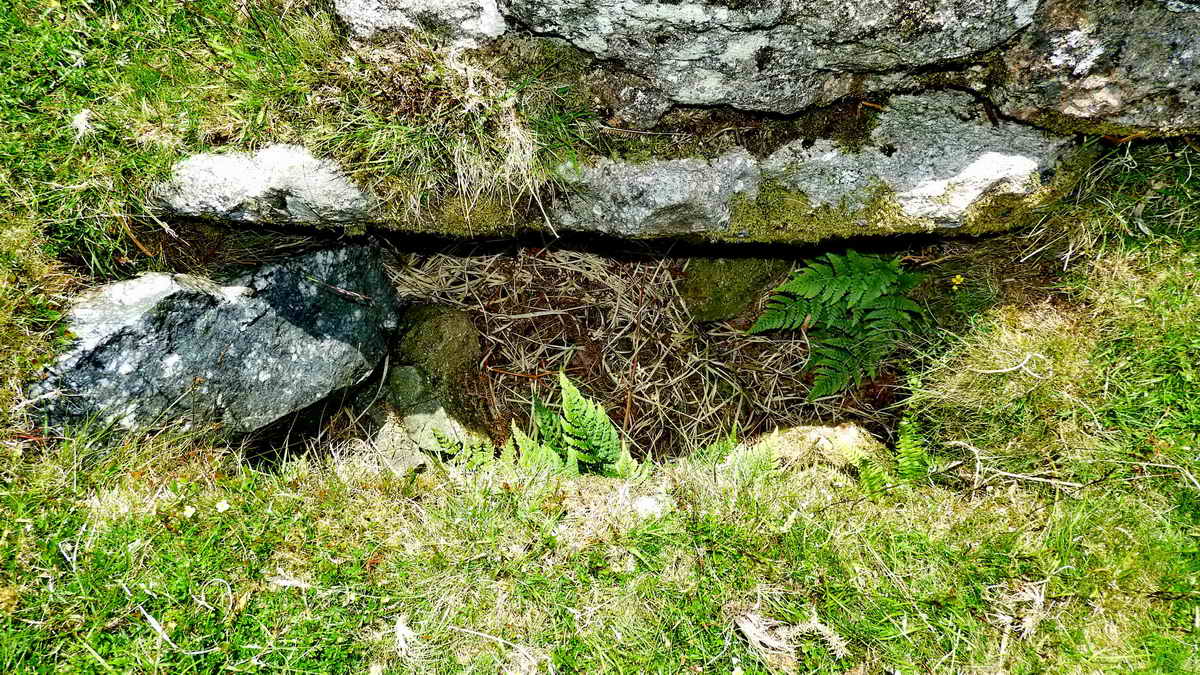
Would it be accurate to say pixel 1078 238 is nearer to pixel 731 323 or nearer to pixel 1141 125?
pixel 1141 125

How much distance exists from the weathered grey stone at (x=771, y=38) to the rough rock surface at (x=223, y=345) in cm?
182

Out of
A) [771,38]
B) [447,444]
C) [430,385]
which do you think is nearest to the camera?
[771,38]

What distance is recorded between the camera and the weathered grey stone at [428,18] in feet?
9.46

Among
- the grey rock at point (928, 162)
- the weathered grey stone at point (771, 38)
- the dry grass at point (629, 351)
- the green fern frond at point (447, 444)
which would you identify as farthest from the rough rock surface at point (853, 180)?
the green fern frond at point (447, 444)

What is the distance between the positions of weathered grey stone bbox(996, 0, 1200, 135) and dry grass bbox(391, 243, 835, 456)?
1818 mm

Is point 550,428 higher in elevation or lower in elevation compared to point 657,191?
lower

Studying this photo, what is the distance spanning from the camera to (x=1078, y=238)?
11.7ft

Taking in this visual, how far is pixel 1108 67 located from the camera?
113 inches

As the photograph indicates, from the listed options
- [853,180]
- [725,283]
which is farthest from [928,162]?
[725,283]

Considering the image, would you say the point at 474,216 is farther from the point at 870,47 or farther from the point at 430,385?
A: the point at 870,47

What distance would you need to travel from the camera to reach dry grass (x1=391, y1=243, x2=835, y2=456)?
13.6 feet

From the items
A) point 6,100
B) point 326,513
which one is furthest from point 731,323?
point 6,100

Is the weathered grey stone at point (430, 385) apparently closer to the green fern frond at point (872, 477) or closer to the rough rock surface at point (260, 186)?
the rough rock surface at point (260, 186)

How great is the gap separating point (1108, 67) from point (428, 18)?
309 centimetres
